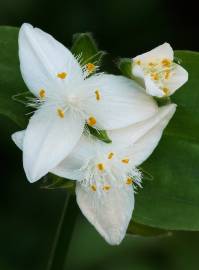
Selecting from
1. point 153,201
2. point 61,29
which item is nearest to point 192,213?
point 153,201

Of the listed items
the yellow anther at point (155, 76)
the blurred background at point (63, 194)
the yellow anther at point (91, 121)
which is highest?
the yellow anther at point (155, 76)

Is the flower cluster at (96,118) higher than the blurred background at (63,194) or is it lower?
higher

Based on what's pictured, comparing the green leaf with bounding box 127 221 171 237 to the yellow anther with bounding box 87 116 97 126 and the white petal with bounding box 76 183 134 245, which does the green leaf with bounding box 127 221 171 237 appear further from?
the yellow anther with bounding box 87 116 97 126

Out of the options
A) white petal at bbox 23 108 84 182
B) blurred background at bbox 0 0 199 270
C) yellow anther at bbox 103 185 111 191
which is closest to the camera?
white petal at bbox 23 108 84 182

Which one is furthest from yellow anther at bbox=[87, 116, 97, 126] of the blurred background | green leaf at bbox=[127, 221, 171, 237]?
the blurred background

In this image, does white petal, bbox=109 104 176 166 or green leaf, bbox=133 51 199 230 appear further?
green leaf, bbox=133 51 199 230

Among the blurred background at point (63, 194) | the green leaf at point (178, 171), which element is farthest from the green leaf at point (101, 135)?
the blurred background at point (63, 194)

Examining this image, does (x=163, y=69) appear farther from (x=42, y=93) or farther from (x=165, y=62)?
(x=42, y=93)

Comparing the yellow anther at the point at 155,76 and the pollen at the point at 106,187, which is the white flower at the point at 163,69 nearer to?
the yellow anther at the point at 155,76
